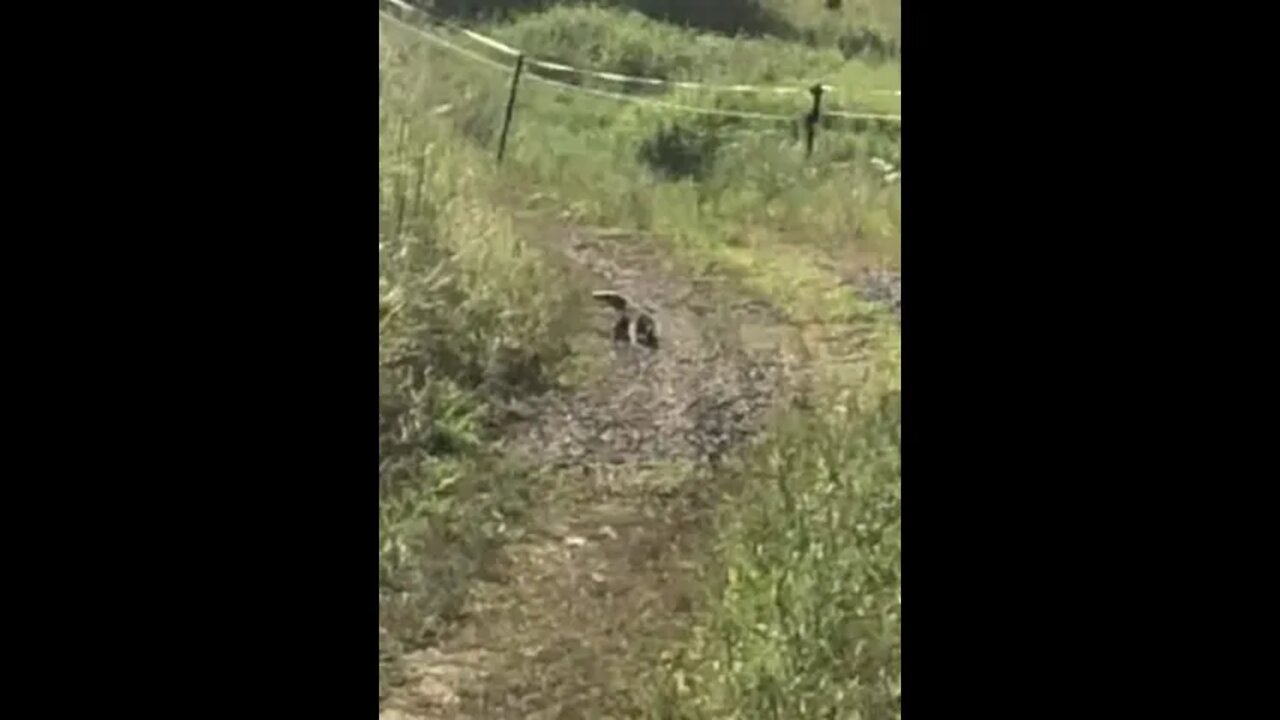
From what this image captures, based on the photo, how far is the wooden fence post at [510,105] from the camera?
3.77ft

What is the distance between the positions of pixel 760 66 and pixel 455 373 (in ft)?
1.07

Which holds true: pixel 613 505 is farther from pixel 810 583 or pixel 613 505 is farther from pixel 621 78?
pixel 621 78

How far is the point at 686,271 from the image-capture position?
1157 millimetres

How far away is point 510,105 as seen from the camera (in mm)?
1151

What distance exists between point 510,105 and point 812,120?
224 mm

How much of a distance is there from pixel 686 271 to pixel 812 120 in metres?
0.15

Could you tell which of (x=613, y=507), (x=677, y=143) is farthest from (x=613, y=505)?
(x=677, y=143)

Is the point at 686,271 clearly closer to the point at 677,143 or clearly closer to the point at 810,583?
the point at 677,143

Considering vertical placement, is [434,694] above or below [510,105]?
below

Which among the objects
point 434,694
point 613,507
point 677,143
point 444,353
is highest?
point 677,143
